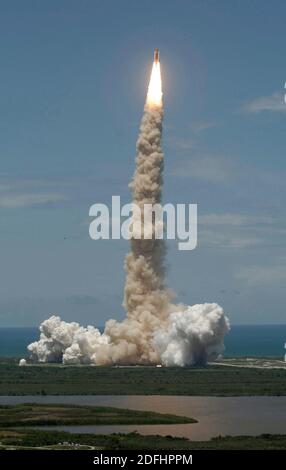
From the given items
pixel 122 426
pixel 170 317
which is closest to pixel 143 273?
pixel 170 317

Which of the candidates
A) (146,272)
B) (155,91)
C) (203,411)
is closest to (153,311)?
(146,272)

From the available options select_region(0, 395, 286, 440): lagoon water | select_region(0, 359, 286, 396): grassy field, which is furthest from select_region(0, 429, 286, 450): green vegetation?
select_region(0, 359, 286, 396): grassy field

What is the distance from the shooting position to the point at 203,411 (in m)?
132

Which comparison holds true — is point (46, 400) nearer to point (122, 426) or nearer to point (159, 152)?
point (122, 426)

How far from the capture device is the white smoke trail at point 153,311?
172875 millimetres

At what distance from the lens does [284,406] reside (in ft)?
447

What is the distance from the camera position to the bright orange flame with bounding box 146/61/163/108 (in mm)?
168625

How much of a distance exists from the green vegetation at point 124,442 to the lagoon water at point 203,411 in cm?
399

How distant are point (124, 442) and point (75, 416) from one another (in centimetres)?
2079

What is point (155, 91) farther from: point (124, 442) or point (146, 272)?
point (124, 442)

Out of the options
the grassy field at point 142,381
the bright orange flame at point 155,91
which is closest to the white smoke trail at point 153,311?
the bright orange flame at point 155,91
